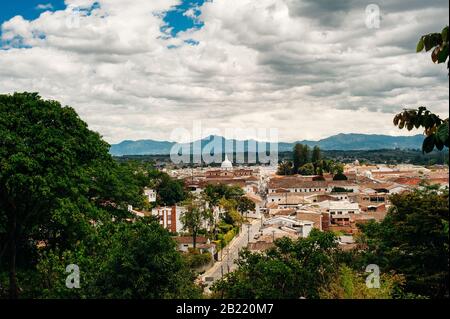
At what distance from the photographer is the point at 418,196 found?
45.1 ft

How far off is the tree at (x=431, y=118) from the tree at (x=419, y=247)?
7456 mm

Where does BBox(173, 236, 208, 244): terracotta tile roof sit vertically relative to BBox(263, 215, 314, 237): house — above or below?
below

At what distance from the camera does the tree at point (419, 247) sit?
11.4 m

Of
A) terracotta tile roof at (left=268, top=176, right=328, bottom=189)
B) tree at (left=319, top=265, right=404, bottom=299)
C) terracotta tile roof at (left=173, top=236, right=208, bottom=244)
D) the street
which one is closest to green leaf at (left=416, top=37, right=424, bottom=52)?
tree at (left=319, top=265, right=404, bottom=299)

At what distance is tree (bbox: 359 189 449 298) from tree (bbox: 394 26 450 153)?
7456mm

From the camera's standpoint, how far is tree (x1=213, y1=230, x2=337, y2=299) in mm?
11156

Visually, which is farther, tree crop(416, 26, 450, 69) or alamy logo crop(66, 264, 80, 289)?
alamy logo crop(66, 264, 80, 289)

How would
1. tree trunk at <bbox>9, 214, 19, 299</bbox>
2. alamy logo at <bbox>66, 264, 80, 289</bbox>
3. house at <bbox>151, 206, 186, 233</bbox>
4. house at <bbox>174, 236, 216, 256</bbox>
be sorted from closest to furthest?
1. alamy logo at <bbox>66, 264, 80, 289</bbox>
2. tree trunk at <bbox>9, 214, 19, 299</bbox>
3. house at <bbox>174, 236, 216, 256</bbox>
4. house at <bbox>151, 206, 186, 233</bbox>

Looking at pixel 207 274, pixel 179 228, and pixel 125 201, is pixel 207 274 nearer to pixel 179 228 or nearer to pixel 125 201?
pixel 179 228

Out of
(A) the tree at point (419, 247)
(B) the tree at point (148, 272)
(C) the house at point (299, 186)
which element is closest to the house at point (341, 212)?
(C) the house at point (299, 186)

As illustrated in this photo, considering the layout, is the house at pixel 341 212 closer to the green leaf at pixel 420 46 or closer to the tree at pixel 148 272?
the tree at pixel 148 272

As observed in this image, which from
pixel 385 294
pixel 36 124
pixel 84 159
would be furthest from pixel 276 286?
pixel 36 124

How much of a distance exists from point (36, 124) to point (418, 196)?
1018cm

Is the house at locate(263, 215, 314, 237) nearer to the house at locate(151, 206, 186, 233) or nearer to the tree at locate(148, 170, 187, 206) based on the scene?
the house at locate(151, 206, 186, 233)
